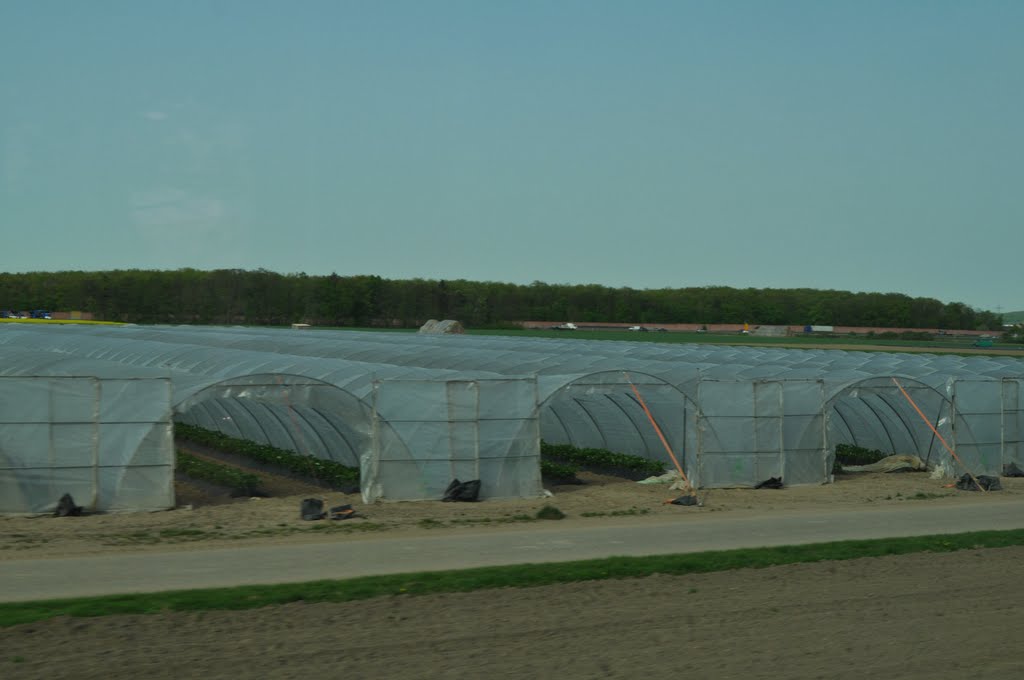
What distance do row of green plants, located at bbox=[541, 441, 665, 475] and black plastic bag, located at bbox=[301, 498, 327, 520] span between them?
8.21 m

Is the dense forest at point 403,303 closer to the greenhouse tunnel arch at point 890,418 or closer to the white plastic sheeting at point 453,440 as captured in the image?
the greenhouse tunnel arch at point 890,418

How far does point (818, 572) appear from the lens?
14031 millimetres

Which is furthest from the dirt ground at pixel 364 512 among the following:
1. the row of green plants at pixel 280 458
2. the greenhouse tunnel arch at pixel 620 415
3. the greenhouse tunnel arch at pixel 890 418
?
the greenhouse tunnel arch at pixel 620 415

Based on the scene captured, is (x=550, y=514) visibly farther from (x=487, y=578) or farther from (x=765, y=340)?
(x=765, y=340)

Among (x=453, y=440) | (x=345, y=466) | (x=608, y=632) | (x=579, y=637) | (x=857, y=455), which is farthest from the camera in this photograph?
(x=857, y=455)

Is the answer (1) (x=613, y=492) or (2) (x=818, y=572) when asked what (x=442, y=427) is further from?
(2) (x=818, y=572)

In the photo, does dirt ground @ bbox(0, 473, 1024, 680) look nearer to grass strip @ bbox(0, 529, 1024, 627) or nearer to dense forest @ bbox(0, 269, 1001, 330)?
grass strip @ bbox(0, 529, 1024, 627)

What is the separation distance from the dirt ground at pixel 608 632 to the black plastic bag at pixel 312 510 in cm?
276

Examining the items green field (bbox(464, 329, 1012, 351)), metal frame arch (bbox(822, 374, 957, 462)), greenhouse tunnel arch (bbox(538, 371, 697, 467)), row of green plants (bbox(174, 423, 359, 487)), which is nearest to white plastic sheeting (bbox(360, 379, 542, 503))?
greenhouse tunnel arch (bbox(538, 371, 697, 467))

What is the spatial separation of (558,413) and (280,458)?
8658mm

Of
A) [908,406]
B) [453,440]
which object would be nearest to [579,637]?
[453,440]

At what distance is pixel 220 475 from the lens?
2256 cm

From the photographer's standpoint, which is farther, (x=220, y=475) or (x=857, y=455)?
(x=857, y=455)

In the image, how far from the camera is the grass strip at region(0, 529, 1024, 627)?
11375 mm
